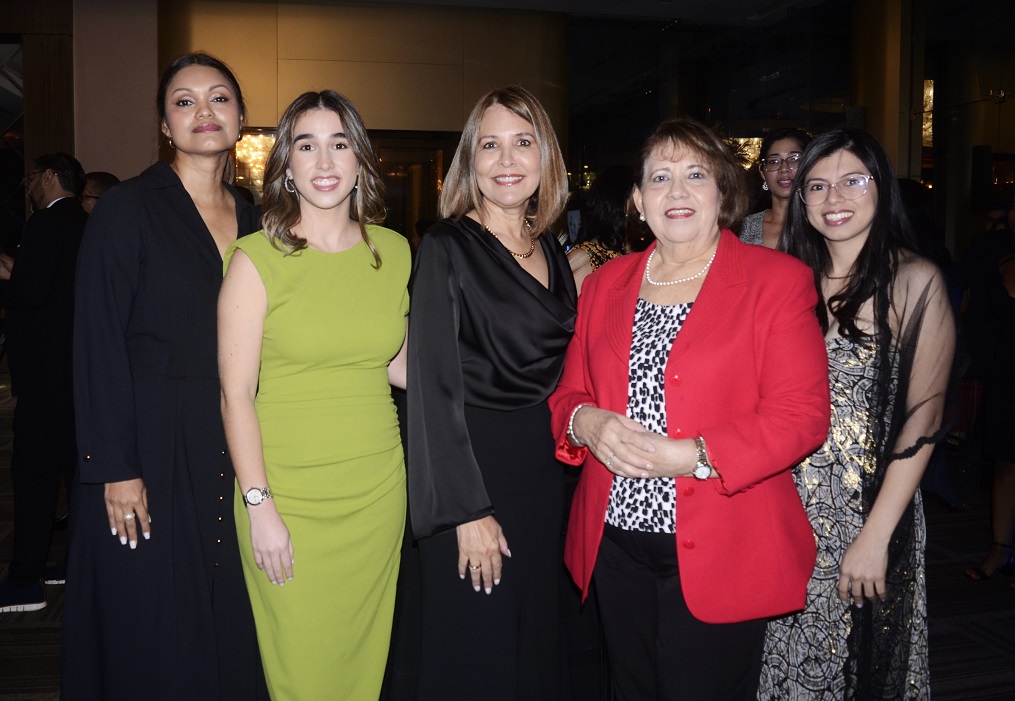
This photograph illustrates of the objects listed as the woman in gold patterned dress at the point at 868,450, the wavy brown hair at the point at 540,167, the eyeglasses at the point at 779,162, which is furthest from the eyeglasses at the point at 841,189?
the eyeglasses at the point at 779,162

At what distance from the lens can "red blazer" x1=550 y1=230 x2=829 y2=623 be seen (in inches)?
69.9

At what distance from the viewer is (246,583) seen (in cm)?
222

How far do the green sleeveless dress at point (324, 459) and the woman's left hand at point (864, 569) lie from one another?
114 cm

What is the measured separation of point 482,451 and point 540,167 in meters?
0.77

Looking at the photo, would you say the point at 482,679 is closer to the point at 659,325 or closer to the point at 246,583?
the point at 246,583

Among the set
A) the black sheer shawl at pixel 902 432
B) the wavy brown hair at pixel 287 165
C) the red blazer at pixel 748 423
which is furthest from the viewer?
the wavy brown hair at pixel 287 165

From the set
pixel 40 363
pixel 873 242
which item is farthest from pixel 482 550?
pixel 40 363

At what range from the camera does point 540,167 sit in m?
2.29

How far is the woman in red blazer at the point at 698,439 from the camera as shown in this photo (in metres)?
1.80

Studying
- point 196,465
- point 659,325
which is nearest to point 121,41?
point 196,465

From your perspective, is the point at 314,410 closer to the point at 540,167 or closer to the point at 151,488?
the point at 151,488

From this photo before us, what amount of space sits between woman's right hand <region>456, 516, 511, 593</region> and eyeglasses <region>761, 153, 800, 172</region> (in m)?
2.04

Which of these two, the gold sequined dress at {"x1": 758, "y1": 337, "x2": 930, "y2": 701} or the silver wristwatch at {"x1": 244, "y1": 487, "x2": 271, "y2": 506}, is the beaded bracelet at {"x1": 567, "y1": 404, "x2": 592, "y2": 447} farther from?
the silver wristwatch at {"x1": 244, "y1": 487, "x2": 271, "y2": 506}

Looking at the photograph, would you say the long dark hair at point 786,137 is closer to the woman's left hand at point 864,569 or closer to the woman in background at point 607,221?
the woman in background at point 607,221
